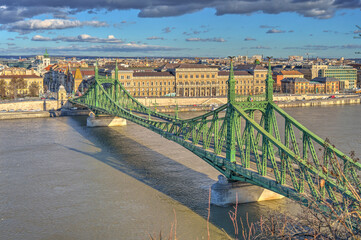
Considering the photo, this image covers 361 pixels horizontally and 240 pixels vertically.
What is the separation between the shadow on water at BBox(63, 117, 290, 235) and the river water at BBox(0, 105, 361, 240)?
0.04 metres

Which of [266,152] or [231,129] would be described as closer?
[266,152]

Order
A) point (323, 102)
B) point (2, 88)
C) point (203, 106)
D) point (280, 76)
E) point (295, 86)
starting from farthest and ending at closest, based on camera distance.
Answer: point (280, 76), point (295, 86), point (323, 102), point (2, 88), point (203, 106)

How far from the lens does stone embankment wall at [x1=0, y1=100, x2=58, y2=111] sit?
57037 mm

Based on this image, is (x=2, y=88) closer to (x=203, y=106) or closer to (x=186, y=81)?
(x=186, y=81)

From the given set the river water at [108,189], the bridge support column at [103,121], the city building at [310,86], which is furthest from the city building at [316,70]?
the river water at [108,189]

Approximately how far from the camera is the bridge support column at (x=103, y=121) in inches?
1825

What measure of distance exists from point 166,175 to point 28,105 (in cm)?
3953

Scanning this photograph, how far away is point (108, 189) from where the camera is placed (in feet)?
71.9

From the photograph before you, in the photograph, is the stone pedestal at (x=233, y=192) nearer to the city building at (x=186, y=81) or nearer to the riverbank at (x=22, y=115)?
the riverbank at (x=22, y=115)

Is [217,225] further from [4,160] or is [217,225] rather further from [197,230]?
[4,160]

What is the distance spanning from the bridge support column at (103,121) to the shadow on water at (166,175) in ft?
21.1

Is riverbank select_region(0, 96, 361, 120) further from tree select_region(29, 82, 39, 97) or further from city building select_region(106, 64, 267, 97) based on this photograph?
tree select_region(29, 82, 39, 97)

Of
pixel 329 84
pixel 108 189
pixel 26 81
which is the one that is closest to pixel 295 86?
pixel 329 84

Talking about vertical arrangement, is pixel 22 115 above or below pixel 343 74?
below
